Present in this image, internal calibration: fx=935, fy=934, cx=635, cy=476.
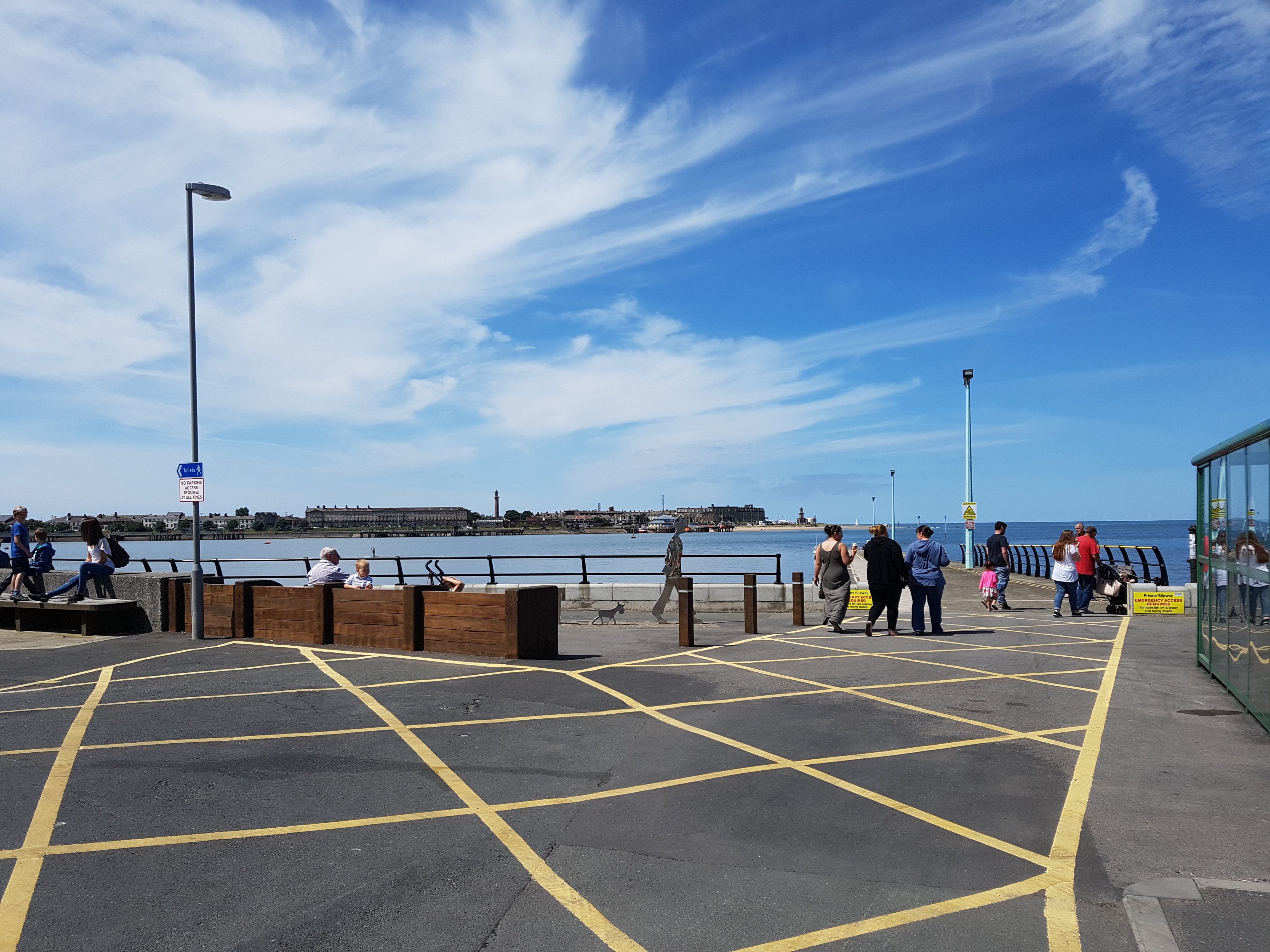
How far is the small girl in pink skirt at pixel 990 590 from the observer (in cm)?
1978

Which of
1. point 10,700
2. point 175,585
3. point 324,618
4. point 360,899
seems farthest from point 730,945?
point 175,585

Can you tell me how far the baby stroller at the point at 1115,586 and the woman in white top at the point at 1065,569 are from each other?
0.71 m

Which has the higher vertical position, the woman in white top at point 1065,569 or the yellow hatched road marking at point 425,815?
the woman in white top at point 1065,569

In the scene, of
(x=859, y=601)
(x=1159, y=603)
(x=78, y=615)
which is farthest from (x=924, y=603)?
(x=78, y=615)

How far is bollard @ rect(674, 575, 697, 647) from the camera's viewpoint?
13.6 metres

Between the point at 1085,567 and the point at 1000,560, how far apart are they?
1.75 meters

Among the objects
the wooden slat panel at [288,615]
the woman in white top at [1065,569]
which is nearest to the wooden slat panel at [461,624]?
the wooden slat panel at [288,615]

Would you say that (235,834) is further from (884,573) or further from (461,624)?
(884,573)

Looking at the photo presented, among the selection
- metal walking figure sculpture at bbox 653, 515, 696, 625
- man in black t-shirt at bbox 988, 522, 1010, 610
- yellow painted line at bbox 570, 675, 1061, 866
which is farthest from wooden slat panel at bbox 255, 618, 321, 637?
man in black t-shirt at bbox 988, 522, 1010, 610

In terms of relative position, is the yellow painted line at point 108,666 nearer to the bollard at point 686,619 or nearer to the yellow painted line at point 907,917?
the bollard at point 686,619

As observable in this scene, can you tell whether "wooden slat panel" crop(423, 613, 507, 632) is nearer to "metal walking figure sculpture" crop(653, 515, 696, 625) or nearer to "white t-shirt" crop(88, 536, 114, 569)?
"metal walking figure sculpture" crop(653, 515, 696, 625)

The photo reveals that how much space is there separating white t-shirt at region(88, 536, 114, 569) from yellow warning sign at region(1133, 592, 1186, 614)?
18.8 metres

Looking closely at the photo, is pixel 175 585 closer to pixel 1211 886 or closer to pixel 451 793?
pixel 451 793

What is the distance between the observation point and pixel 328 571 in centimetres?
1402
